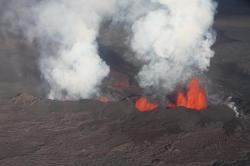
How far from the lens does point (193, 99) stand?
90.6ft

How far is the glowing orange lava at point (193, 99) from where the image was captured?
27.1m

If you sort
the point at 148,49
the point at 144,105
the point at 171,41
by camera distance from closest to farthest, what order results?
the point at 144,105 → the point at 171,41 → the point at 148,49

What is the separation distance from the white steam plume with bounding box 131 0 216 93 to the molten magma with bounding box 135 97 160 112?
215 cm

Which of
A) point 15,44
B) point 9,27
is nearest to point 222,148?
point 15,44

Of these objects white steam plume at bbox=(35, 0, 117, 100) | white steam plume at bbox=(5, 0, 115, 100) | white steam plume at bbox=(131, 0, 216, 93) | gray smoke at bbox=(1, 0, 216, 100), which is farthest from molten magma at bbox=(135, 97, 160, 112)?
white steam plume at bbox=(35, 0, 117, 100)

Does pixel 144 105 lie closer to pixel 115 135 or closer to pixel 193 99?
pixel 193 99

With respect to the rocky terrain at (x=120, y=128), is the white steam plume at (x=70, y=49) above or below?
above

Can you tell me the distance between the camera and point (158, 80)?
97.1 ft

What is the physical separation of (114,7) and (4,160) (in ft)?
80.6

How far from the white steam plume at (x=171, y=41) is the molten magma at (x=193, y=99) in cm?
146

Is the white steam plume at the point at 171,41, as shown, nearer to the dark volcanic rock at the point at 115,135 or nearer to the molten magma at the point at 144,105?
the molten magma at the point at 144,105

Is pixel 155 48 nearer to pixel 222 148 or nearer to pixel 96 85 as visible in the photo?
pixel 96 85

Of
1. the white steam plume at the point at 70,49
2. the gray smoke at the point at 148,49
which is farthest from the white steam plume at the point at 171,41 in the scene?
the white steam plume at the point at 70,49

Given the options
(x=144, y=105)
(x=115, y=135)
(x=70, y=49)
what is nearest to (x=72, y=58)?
(x=70, y=49)
